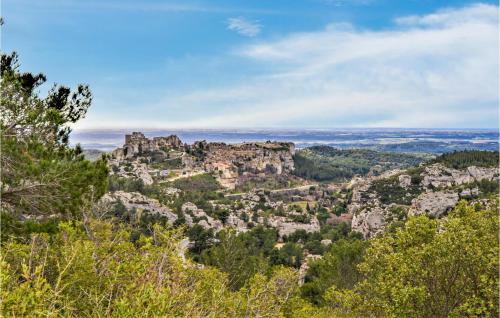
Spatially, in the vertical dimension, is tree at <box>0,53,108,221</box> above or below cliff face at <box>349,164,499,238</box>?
above

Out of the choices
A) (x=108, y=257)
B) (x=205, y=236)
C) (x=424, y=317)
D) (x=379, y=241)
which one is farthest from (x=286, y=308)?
(x=205, y=236)

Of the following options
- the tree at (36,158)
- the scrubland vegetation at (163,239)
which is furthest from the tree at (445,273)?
the tree at (36,158)

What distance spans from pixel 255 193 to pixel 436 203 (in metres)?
73.7

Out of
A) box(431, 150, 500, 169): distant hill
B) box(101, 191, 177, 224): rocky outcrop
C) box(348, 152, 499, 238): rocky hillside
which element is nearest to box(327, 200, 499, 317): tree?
box(348, 152, 499, 238): rocky hillside

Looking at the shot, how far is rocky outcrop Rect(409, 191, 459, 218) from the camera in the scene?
254ft

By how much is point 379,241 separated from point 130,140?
560 feet

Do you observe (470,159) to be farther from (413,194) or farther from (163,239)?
(163,239)

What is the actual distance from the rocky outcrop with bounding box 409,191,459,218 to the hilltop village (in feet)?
0.60

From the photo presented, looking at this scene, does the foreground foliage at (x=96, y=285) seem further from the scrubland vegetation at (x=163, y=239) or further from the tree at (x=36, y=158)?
the tree at (x=36, y=158)

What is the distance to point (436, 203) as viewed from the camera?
8019 centimetres

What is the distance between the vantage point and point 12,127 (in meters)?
14.9

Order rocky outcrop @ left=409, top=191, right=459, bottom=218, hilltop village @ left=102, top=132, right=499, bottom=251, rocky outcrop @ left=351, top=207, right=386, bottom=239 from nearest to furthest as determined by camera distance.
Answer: rocky outcrop @ left=409, top=191, right=459, bottom=218, rocky outcrop @ left=351, top=207, right=386, bottom=239, hilltop village @ left=102, top=132, right=499, bottom=251

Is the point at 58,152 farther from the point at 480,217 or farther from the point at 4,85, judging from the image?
the point at 480,217

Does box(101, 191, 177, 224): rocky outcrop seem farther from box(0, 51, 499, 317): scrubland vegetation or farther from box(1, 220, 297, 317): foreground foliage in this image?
box(1, 220, 297, 317): foreground foliage
